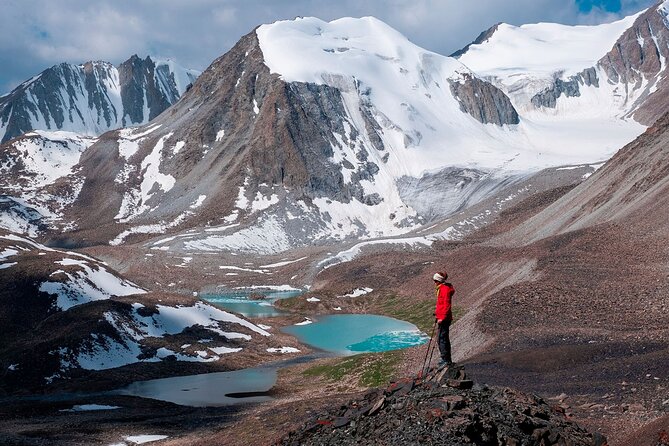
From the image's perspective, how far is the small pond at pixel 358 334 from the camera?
7119 cm

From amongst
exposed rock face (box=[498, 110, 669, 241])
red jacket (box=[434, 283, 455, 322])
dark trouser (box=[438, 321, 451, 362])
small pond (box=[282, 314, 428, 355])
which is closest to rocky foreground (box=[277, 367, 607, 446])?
dark trouser (box=[438, 321, 451, 362])

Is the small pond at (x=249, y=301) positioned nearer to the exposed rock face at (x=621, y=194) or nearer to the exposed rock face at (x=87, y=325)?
the exposed rock face at (x=87, y=325)

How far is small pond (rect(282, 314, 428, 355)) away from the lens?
2803 inches

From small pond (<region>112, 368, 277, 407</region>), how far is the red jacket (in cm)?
2658

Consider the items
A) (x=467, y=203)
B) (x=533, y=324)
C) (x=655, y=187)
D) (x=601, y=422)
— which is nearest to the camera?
(x=601, y=422)

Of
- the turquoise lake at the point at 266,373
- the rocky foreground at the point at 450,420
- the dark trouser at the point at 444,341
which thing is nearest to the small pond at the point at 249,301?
the turquoise lake at the point at 266,373

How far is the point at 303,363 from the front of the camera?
6097 centimetres

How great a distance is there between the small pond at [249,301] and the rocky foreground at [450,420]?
81.7 meters

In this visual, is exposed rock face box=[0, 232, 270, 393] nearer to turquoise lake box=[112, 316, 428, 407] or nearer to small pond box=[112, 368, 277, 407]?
small pond box=[112, 368, 277, 407]

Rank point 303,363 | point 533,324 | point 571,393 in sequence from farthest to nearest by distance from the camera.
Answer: point 303,363, point 533,324, point 571,393

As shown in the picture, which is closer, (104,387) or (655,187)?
(104,387)

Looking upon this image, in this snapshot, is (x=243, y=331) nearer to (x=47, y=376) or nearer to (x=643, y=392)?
(x=47, y=376)

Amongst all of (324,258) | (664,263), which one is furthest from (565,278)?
(324,258)

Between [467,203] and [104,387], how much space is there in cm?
15500
